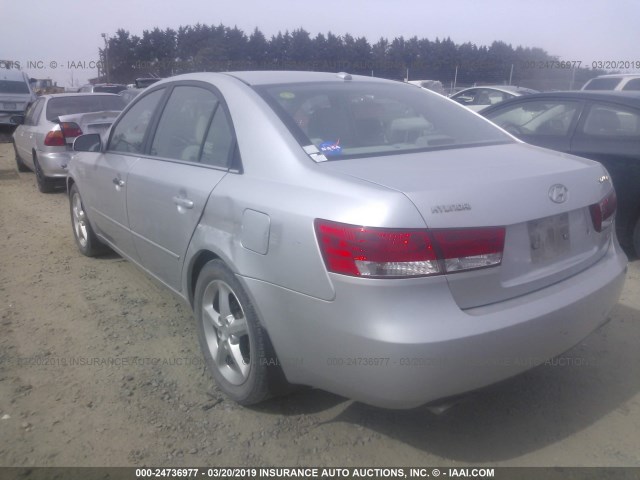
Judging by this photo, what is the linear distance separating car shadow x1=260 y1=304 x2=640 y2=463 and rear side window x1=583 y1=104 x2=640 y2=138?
7.34 feet

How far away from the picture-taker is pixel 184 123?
3.42 m

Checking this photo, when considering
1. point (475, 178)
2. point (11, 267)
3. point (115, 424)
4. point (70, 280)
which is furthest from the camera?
point (11, 267)

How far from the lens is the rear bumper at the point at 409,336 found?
207 cm

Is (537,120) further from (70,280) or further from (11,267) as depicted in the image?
(11,267)

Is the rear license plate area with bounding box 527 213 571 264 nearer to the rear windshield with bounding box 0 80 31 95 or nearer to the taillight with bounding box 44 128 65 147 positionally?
the taillight with bounding box 44 128 65 147

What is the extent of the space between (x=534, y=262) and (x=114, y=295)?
10.4ft

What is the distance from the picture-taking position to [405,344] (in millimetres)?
2049

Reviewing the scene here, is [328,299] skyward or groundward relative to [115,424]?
skyward

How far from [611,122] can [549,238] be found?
3.11 meters

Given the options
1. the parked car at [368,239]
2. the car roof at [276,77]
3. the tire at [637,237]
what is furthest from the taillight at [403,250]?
the tire at [637,237]

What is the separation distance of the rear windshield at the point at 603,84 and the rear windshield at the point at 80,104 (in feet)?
31.3

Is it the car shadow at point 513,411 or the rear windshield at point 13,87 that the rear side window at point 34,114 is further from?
the rear windshield at point 13,87

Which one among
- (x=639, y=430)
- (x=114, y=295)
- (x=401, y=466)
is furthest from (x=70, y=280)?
(x=639, y=430)

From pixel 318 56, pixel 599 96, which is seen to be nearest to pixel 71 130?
pixel 599 96
